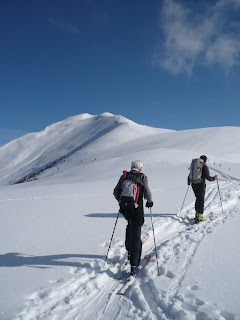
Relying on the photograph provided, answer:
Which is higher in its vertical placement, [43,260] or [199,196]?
[199,196]

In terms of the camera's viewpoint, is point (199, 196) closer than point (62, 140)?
Yes

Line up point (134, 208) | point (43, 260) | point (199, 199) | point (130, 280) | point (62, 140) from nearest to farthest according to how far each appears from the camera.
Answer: point (130, 280), point (134, 208), point (43, 260), point (199, 199), point (62, 140)

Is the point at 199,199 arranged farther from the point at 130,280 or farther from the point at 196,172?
the point at 130,280

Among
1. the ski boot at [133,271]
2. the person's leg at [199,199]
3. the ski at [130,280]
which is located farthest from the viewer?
the person's leg at [199,199]

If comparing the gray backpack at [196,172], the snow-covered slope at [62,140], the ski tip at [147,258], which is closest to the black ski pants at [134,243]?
the ski tip at [147,258]

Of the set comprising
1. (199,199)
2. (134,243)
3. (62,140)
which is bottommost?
(134,243)

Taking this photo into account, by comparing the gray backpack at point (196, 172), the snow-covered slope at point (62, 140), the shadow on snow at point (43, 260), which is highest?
the snow-covered slope at point (62, 140)

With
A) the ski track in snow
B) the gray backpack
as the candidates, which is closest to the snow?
the ski track in snow

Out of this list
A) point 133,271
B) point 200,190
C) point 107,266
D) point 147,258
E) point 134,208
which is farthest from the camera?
point 200,190

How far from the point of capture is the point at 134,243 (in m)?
4.18

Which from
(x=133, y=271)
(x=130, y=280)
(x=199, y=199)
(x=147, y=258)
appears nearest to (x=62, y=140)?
(x=199, y=199)

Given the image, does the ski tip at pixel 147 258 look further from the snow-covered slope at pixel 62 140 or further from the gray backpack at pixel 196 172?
the snow-covered slope at pixel 62 140

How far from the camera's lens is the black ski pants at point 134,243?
4.04m

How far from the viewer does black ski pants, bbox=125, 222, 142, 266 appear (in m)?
4.04
